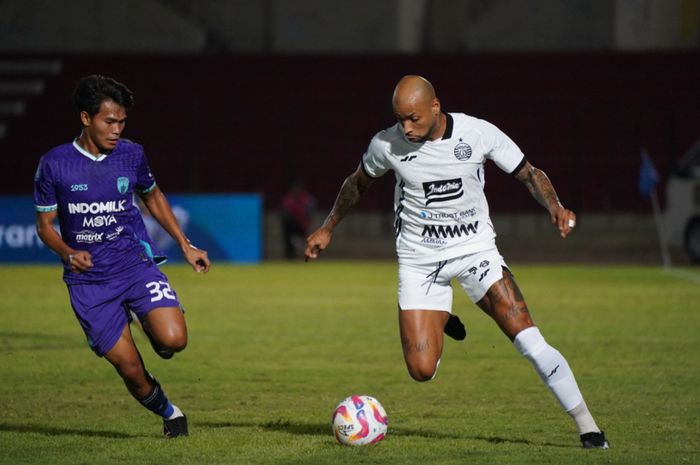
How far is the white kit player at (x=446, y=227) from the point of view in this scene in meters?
8.00

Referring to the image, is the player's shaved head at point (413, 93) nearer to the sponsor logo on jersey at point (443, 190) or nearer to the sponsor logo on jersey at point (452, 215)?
the sponsor logo on jersey at point (443, 190)

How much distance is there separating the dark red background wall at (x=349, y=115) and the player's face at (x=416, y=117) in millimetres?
23578

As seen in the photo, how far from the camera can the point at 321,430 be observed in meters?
8.85

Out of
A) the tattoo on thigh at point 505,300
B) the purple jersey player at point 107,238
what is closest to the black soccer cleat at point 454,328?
the tattoo on thigh at point 505,300

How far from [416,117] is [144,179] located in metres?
1.79

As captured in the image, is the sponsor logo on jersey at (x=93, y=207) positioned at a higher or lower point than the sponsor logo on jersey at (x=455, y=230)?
higher

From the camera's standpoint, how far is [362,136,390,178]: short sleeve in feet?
27.6

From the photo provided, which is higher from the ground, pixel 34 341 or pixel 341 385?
pixel 341 385

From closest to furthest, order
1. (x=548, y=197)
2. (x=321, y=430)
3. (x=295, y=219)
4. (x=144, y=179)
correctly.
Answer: (x=548, y=197)
(x=144, y=179)
(x=321, y=430)
(x=295, y=219)

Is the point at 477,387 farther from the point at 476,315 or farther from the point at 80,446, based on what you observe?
the point at 476,315

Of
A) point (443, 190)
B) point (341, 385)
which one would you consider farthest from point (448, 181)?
point (341, 385)

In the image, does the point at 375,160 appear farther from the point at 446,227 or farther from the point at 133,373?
the point at 133,373

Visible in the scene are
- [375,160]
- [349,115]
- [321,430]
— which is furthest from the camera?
[349,115]

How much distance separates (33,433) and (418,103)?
3226mm
